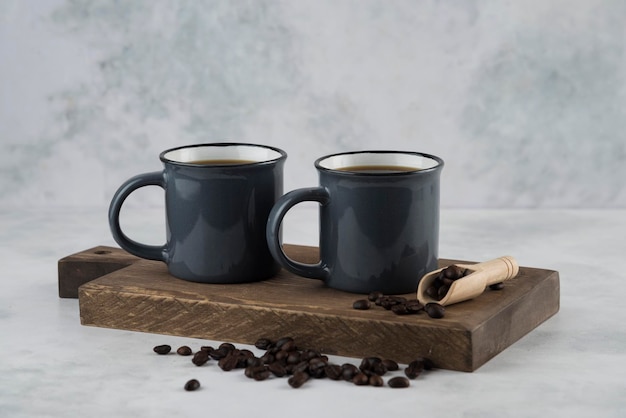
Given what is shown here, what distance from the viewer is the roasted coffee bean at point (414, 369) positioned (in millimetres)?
1554

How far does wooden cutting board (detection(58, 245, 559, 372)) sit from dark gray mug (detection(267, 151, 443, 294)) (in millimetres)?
41

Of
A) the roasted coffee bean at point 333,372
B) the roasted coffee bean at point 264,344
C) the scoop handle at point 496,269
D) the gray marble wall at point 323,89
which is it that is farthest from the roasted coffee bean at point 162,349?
the gray marble wall at point 323,89

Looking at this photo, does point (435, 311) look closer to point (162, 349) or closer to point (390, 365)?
point (390, 365)

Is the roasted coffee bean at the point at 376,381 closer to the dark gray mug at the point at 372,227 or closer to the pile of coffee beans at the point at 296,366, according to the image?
the pile of coffee beans at the point at 296,366

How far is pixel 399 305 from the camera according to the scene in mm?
1649

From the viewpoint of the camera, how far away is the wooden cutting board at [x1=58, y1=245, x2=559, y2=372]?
1.59 metres

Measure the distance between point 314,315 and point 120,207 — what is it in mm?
396

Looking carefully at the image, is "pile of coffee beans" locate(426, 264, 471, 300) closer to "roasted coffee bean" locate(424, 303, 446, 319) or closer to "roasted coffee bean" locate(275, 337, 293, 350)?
"roasted coffee bean" locate(424, 303, 446, 319)

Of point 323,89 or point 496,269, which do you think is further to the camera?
point 323,89

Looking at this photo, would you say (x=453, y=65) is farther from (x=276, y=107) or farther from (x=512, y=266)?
(x=512, y=266)

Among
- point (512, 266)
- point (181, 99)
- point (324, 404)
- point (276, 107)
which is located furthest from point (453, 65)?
point (324, 404)

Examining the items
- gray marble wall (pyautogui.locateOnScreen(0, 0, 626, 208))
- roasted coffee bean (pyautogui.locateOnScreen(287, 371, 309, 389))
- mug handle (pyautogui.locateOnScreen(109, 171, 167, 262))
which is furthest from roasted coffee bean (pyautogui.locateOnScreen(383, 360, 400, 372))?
gray marble wall (pyautogui.locateOnScreen(0, 0, 626, 208))

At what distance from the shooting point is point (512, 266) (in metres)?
1.78

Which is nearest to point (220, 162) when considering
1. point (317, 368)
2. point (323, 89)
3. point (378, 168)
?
point (378, 168)
